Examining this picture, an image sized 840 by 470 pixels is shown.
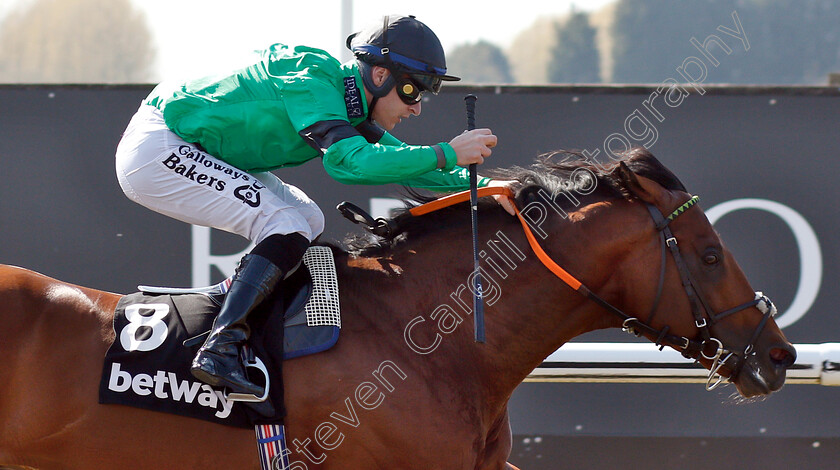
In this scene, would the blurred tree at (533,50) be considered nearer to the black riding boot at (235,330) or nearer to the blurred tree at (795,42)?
the blurred tree at (795,42)

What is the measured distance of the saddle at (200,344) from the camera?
252 cm

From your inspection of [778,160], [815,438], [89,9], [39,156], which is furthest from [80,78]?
[815,438]

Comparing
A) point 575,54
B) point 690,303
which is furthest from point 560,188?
point 575,54

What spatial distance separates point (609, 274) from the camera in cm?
274

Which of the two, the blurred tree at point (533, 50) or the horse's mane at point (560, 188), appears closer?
the horse's mane at point (560, 188)

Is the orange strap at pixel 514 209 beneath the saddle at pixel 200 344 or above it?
above

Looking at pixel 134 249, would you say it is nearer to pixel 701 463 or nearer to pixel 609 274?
pixel 609 274

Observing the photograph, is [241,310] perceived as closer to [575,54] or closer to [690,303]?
[690,303]

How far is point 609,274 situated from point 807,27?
5.52 m

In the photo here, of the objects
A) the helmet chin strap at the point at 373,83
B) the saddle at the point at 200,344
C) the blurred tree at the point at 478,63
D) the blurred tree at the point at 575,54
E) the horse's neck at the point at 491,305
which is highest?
the helmet chin strap at the point at 373,83

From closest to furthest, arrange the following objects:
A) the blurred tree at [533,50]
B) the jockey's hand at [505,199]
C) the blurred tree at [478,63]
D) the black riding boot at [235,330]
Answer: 1. the black riding boot at [235,330]
2. the jockey's hand at [505,199]
3. the blurred tree at [478,63]
4. the blurred tree at [533,50]

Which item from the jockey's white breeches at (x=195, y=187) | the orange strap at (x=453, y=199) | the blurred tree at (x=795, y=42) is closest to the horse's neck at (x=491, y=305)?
the orange strap at (x=453, y=199)

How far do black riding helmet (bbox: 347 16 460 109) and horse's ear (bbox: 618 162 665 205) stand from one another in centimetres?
71

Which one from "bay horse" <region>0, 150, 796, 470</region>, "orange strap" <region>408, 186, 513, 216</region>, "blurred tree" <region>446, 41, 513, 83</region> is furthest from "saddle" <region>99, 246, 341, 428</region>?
"blurred tree" <region>446, 41, 513, 83</region>
